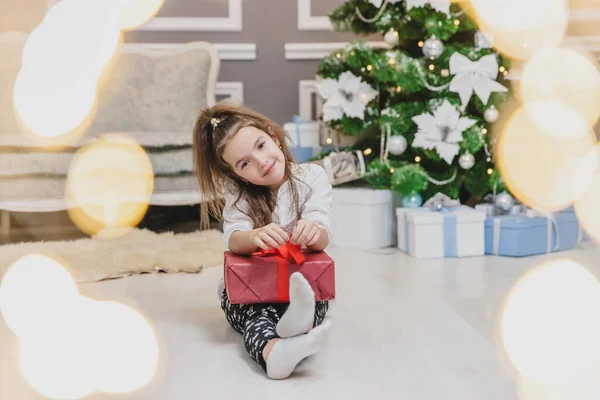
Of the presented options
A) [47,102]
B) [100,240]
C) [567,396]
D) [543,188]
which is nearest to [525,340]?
[567,396]

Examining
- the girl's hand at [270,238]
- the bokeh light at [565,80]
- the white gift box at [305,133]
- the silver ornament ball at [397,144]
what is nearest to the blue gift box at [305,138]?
the white gift box at [305,133]

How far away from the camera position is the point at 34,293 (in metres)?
1.68

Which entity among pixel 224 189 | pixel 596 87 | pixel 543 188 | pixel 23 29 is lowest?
pixel 543 188

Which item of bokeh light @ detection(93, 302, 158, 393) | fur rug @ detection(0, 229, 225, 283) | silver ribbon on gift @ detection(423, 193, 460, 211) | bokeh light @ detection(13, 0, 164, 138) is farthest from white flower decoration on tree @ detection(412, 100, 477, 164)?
bokeh light @ detection(13, 0, 164, 138)

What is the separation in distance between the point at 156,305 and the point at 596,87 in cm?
213

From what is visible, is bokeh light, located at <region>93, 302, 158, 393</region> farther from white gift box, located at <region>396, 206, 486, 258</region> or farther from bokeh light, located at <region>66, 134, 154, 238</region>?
white gift box, located at <region>396, 206, 486, 258</region>

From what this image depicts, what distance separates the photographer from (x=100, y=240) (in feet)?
7.77

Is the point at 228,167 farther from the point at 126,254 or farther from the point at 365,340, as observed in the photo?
the point at 126,254

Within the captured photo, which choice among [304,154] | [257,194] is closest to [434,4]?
[304,154]

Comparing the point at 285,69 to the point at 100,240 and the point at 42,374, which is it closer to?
the point at 100,240

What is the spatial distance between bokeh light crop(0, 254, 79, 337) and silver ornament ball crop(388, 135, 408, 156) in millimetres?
1246

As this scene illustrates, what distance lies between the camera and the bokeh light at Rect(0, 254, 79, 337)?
1.48 meters

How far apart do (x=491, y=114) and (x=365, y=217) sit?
62 cm

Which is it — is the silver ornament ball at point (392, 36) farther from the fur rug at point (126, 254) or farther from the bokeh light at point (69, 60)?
the bokeh light at point (69, 60)
